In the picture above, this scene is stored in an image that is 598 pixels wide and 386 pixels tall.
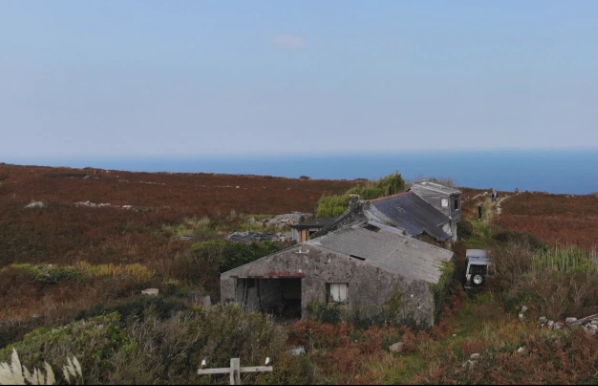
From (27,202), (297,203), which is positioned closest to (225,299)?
(27,202)

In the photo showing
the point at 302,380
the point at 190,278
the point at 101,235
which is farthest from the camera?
the point at 101,235

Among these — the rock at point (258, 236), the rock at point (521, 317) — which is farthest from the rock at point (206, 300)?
the rock at point (521, 317)

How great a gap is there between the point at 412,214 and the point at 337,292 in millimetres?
10777

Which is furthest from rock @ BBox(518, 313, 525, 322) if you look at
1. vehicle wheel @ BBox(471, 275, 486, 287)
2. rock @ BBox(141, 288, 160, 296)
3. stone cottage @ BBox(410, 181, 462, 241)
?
stone cottage @ BBox(410, 181, 462, 241)

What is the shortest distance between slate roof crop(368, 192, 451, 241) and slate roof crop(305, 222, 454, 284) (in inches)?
67.4

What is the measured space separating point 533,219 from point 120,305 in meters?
32.8

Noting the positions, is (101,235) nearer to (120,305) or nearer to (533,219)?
(120,305)

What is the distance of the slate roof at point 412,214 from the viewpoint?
2188 cm

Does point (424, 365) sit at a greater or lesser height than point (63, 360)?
lesser

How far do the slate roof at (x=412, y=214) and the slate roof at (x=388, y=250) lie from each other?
5.61 ft

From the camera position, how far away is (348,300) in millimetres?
14422

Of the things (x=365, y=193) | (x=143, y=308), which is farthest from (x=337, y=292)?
(x=365, y=193)

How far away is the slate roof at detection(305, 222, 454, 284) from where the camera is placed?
14.9 meters

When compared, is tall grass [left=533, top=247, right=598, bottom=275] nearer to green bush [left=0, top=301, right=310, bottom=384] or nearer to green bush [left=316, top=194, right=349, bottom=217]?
green bush [left=0, top=301, right=310, bottom=384]
